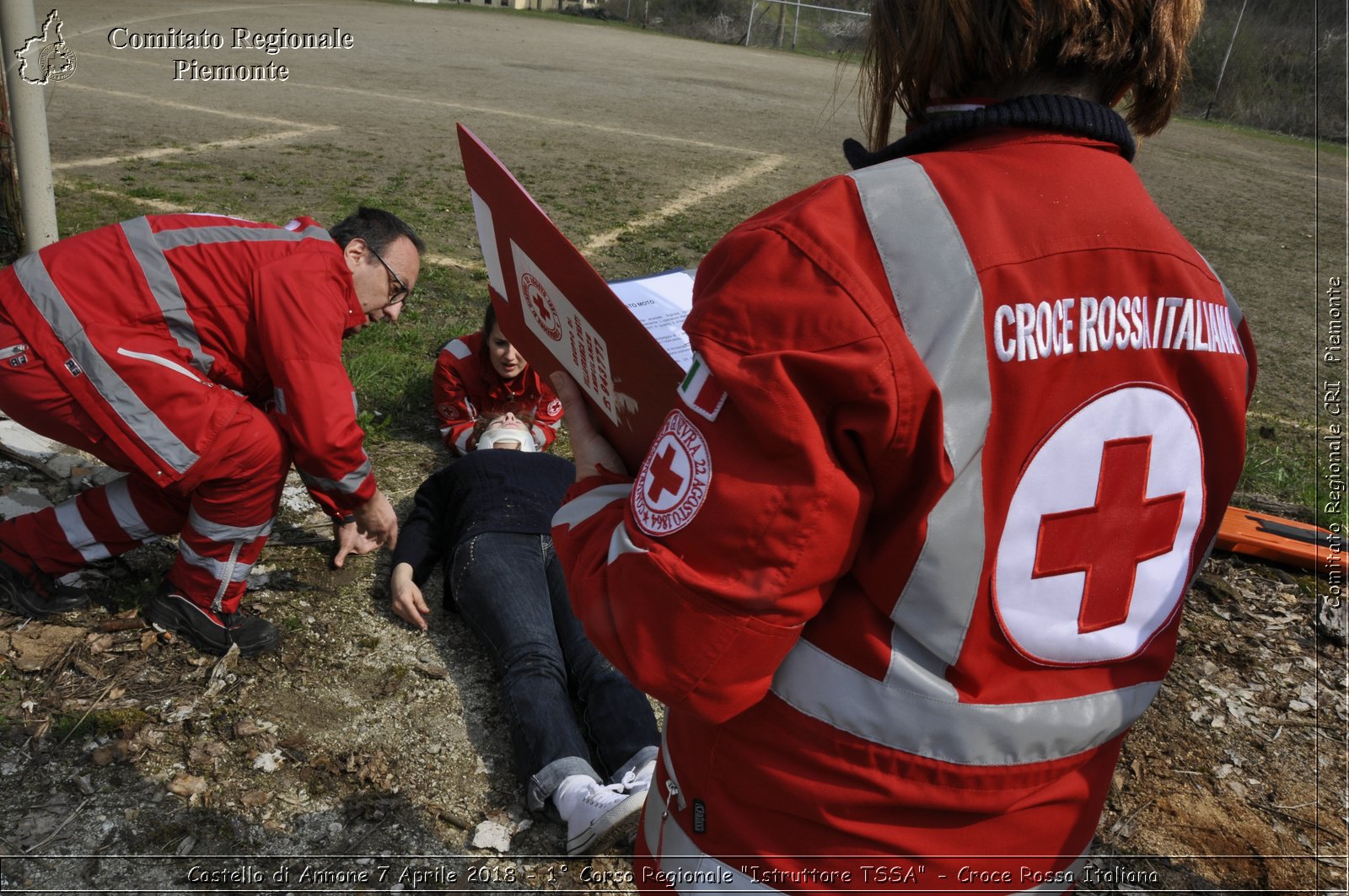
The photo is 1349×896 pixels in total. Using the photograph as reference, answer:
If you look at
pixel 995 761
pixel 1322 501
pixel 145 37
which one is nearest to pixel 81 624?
pixel 995 761

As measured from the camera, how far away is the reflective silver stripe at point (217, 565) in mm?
2875

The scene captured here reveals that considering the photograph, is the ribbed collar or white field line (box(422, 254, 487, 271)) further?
white field line (box(422, 254, 487, 271))

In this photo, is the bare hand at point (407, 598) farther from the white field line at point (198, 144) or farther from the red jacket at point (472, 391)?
the white field line at point (198, 144)

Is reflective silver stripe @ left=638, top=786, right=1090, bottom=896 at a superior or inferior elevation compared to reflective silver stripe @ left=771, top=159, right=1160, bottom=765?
inferior

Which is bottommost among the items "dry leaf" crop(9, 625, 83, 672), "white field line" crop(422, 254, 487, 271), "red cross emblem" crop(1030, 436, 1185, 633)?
"dry leaf" crop(9, 625, 83, 672)

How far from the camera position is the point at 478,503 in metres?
3.10

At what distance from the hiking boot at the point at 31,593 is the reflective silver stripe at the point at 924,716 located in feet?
8.64

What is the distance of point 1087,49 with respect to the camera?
1.02m

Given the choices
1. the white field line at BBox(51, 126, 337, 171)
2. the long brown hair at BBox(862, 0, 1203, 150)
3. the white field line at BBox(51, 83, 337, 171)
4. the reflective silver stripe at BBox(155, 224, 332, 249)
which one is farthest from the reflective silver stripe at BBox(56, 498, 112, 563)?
the white field line at BBox(51, 83, 337, 171)

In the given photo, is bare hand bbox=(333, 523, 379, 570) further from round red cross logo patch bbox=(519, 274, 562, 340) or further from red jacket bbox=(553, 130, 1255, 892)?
red jacket bbox=(553, 130, 1255, 892)

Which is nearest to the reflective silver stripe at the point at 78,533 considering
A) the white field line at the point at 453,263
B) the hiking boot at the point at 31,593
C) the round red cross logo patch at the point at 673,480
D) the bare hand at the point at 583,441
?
the hiking boot at the point at 31,593

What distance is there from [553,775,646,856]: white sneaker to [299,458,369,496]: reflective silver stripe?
41.0 inches

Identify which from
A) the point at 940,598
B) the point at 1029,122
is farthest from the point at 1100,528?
the point at 1029,122

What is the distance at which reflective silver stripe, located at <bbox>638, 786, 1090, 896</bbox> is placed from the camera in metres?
1.23
